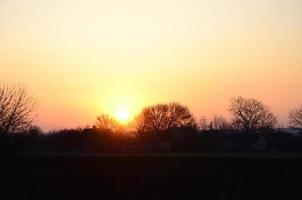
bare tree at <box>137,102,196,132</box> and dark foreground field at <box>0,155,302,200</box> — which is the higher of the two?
bare tree at <box>137,102,196,132</box>

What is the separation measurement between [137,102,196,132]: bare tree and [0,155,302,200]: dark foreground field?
71.7 m

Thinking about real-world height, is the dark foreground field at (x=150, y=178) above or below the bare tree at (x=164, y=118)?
below

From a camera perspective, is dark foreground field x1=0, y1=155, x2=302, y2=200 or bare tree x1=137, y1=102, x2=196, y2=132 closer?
dark foreground field x1=0, y1=155, x2=302, y2=200

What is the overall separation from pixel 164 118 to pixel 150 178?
83213 millimetres

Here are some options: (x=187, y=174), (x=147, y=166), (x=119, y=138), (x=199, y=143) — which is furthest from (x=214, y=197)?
(x=119, y=138)

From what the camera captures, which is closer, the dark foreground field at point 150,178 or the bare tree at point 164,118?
the dark foreground field at point 150,178

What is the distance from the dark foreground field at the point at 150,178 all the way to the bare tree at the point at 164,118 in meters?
71.7

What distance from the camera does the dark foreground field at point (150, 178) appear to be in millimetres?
28391

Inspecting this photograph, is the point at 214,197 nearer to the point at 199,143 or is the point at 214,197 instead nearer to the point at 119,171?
the point at 119,171

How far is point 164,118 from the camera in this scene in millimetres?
115875

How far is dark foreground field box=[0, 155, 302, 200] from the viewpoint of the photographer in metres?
28.4

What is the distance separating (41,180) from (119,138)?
71.9 m

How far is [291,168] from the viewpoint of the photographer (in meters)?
40.9

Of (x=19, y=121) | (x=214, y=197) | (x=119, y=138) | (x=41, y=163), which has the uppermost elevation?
(x=119, y=138)
